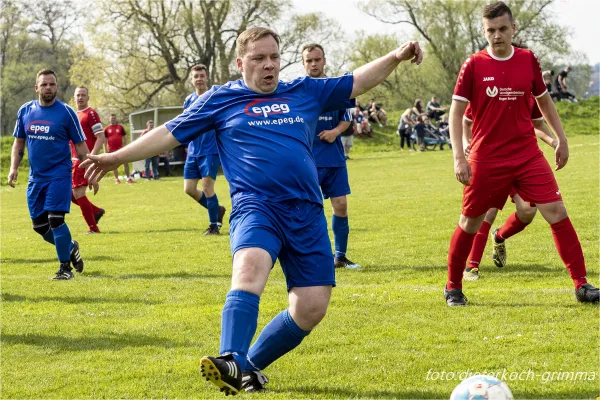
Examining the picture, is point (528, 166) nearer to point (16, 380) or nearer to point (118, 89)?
point (16, 380)

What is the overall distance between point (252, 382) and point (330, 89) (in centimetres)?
180

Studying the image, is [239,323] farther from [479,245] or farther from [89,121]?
[89,121]

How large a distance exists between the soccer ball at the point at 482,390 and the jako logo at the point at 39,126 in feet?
23.0

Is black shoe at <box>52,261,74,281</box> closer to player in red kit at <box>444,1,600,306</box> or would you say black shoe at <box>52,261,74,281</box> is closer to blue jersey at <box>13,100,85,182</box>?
blue jersey at <box>13,100,85,182</box>

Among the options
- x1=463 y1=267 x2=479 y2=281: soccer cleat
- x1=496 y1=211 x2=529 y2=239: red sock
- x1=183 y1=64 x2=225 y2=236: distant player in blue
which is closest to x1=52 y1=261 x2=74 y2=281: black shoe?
x1=183 y1=64 x2=225 y2=236: distant player in blue

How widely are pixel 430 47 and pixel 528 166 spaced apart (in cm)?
5137

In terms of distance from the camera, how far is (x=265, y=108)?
4.62m

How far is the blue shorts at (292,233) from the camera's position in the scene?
4.39 metres

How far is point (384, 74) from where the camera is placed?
187 inches

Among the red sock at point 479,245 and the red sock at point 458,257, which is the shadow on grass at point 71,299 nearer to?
the red sock at point 458,257

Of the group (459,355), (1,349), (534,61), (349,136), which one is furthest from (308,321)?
(349,136)

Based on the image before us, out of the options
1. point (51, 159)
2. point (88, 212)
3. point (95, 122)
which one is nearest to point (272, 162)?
point (51, 159)

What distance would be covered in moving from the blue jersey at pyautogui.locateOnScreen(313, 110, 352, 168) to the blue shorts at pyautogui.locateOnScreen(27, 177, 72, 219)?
116 inches

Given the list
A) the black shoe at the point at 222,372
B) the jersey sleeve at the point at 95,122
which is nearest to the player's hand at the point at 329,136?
the jersey sleeve at the point at 95,122
